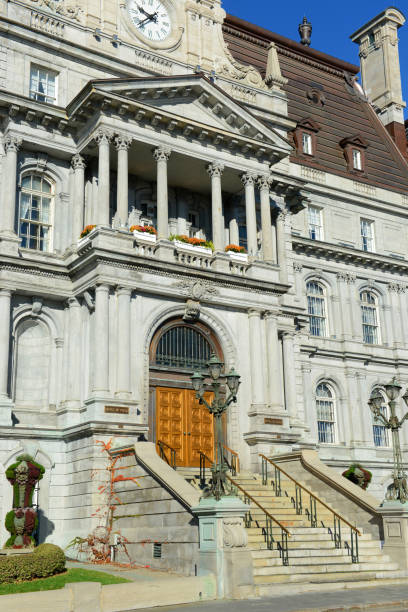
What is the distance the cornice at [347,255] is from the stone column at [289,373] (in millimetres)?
7429

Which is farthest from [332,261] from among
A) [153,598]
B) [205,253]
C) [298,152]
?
[153,598]

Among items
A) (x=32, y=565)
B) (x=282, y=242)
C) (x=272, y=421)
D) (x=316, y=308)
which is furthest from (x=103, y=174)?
→ (x=316, y=308)

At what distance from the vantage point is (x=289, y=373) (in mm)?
34875

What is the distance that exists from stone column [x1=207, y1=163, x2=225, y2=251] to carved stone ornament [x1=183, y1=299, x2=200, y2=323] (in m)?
2.61

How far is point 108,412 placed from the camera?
25391mm

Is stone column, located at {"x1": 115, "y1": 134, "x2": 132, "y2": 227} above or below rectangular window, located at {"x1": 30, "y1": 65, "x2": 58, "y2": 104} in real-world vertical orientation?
below

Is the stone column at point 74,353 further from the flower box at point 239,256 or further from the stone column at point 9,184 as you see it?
the flower box at point 239,256

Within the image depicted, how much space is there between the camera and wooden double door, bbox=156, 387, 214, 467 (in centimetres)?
2781

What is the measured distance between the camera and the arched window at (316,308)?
136 feet

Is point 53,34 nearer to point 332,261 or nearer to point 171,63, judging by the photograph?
point 171,63

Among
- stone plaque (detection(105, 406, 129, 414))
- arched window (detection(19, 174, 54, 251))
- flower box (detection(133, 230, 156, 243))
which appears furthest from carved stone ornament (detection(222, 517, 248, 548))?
arched window (detection(19, 174, 54, 251))

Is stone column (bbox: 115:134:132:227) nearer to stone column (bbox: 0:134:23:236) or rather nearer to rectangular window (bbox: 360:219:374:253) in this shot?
stone column (bbox: 0:134:23:236)

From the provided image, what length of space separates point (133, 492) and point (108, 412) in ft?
10.9

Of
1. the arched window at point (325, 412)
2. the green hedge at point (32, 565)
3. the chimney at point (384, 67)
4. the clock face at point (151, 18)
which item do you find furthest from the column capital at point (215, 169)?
the chimney at point (384, 67)
